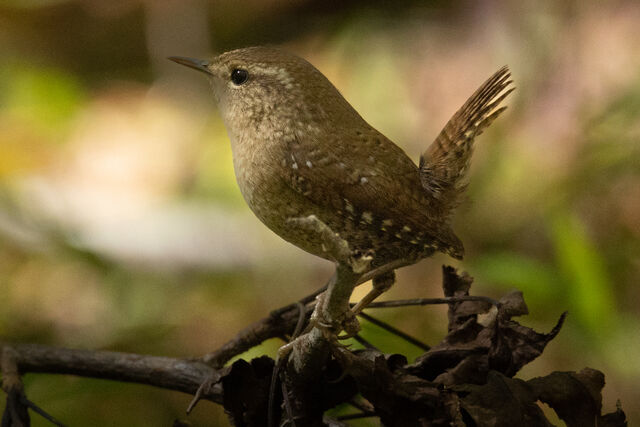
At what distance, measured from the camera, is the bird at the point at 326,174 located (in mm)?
1520

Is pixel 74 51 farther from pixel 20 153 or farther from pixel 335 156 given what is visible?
pixel 335 156

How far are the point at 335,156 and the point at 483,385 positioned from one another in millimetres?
579

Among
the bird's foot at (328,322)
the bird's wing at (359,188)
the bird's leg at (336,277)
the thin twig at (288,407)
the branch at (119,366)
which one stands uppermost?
the bird's wing at (359,188)

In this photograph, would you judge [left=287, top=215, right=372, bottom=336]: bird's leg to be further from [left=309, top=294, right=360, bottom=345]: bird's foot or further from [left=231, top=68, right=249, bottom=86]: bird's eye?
[left=231, top=68, right=249, bottom=86]: bird's eye

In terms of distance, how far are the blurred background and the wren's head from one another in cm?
49

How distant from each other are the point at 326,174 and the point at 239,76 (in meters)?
0.40

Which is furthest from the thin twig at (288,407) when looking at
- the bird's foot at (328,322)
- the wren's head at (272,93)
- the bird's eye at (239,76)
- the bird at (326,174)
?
the bird's eye at (239,76)

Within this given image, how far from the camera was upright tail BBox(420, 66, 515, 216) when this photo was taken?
1751 mm

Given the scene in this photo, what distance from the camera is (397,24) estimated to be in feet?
16.8

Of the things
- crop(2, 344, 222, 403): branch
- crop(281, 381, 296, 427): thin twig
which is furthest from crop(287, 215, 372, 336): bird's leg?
crop(2, 344, 222, 403): branch

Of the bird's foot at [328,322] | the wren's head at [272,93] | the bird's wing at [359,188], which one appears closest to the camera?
the bird's foot at [328,322]

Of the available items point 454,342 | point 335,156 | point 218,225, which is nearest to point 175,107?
point 218,225

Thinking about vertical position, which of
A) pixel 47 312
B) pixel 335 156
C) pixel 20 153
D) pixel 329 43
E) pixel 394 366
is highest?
pixel 329 43

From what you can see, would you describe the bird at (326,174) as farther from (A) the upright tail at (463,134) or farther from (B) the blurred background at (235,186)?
(B) the blurred background at (235,186)
